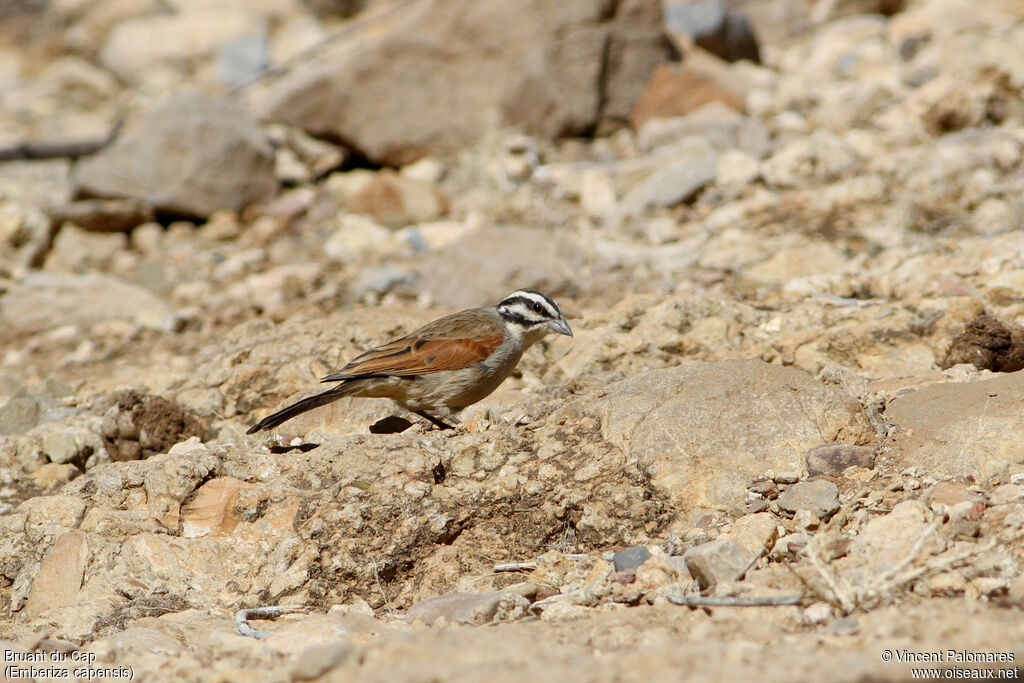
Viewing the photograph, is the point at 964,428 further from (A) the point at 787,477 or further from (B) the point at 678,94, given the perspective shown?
(B) the point at 678,94

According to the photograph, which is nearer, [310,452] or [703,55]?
[310,452]

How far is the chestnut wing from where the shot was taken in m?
6.43

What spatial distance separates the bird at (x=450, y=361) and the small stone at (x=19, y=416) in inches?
74.3

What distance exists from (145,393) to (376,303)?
3.16 m

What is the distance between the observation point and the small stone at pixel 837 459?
16.6 ft

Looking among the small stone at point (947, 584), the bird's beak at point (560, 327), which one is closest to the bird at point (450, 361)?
the bird's beak at point (560, 327)

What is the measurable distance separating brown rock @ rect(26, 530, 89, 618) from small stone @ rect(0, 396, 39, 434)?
8.36ft

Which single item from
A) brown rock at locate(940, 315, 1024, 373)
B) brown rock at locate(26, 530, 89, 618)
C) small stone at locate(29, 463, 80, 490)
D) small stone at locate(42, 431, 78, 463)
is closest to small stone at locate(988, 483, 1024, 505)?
brown rock at locate(940, 315, 1024, 373)

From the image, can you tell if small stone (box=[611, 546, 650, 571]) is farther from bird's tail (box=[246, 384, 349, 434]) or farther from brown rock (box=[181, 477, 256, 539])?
bird's tail (box=[246, 384, 349, 434])

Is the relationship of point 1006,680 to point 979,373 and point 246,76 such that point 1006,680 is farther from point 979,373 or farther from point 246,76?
point 246,76

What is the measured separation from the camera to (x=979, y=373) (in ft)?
20.8

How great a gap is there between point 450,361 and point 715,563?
9.12 ft

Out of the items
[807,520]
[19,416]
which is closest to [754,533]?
[807,520]

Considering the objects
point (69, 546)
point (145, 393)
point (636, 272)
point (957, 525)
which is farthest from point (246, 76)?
point (957, 525)
